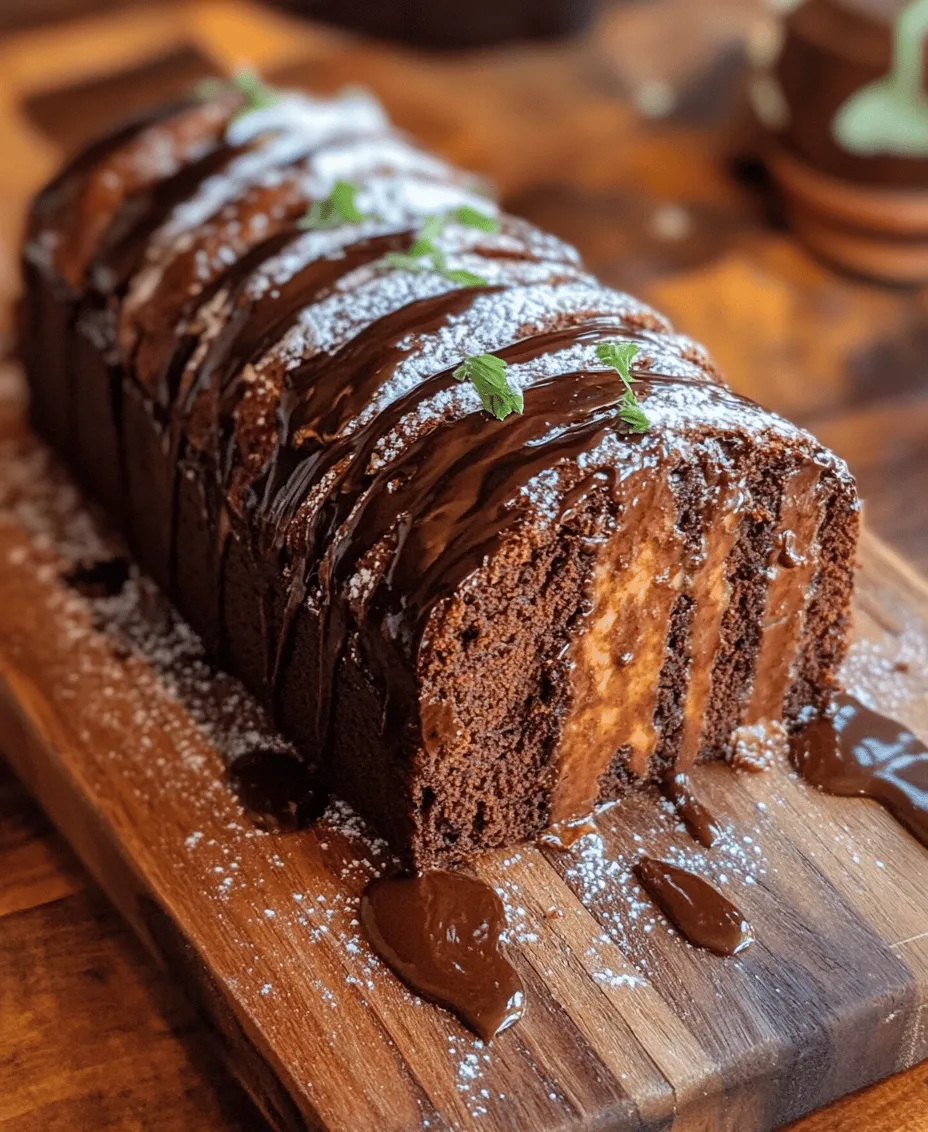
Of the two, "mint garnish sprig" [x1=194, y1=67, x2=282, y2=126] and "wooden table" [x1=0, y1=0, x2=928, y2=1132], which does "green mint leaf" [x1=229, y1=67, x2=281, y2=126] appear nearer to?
"mint garnish sprig" [x1=194, y1=67, x2=282, y2=126]

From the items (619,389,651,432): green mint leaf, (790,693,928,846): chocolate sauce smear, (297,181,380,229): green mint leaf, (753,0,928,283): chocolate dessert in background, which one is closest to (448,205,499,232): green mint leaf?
(297,181,380,229): green mint leaf

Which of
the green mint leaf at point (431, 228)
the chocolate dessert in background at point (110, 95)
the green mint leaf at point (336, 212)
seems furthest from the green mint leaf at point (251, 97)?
the chocolate dessert in background at point (110, 95)

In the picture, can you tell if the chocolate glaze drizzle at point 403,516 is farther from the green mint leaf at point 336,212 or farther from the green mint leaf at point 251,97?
the green mint leaf at point 251,97

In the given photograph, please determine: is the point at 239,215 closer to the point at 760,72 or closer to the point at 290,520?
the point at 290,520

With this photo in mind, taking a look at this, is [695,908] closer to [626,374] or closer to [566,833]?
[566,833]

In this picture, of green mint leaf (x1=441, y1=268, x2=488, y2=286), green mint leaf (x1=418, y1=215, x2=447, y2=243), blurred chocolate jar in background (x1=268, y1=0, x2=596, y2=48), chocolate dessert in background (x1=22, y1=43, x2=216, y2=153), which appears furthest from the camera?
blurred chocolate jar in background (x1=268, y1=0, x2=596, y2=48)

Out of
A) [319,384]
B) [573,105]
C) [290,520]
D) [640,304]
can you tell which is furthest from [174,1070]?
[573,105]
